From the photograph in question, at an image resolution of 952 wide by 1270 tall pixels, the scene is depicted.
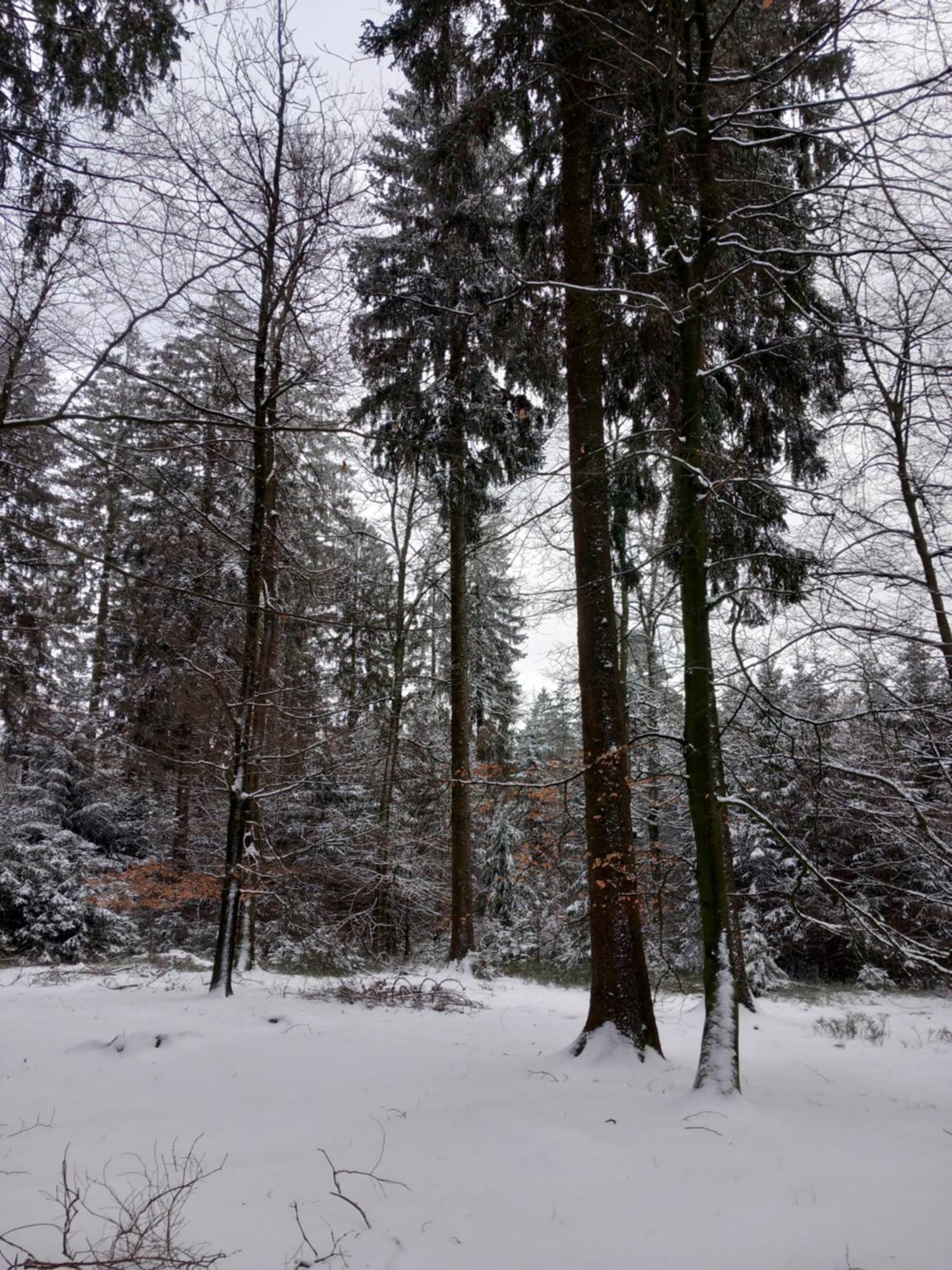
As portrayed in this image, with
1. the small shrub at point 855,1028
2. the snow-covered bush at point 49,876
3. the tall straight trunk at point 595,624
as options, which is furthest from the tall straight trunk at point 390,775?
the small shrub at point 855,1028

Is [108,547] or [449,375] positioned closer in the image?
[108,547]

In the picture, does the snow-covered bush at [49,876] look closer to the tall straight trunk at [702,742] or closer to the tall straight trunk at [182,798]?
the tall straight trunk at [182,798]

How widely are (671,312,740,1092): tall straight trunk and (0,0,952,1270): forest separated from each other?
3 cm

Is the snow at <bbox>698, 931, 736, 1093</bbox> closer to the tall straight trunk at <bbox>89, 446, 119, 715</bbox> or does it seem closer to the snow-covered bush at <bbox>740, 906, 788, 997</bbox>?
the tall straight trunk at <bbox>89, 446, 119, 715</bbox>

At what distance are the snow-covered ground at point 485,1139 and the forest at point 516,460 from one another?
0.28 m

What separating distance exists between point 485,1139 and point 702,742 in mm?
3021

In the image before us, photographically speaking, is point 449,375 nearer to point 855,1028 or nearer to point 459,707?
point 459,707

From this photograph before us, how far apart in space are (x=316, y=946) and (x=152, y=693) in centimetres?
554

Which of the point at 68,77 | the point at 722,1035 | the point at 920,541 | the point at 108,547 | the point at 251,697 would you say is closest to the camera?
the point at 68,77

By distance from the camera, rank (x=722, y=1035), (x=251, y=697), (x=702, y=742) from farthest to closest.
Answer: (x=251, y=697), (x=702, y=742), (x=722, y=1035)

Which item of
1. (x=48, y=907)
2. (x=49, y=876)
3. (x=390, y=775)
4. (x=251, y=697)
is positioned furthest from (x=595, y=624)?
(x=48, y=907)

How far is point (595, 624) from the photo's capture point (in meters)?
6.55

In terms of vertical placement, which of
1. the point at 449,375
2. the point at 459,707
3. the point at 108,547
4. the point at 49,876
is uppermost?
Result: the point at 449,375

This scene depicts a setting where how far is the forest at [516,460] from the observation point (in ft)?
13.9
